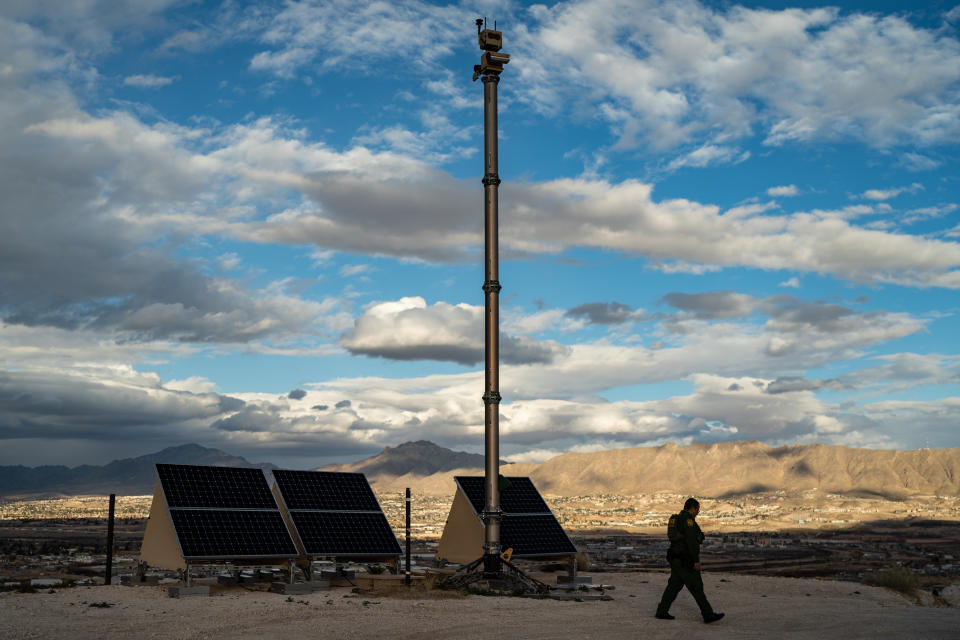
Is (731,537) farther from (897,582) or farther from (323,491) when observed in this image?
(323,491)

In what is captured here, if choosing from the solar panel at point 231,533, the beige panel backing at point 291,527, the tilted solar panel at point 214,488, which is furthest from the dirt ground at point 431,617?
the tilted solar panel at point 214,488

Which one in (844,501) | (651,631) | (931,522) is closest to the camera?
(651,631)

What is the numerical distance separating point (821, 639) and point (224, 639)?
11.2 m

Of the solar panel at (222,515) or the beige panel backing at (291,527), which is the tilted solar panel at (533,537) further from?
the solar panel at (222,515)

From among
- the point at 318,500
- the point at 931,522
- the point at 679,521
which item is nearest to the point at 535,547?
the point at 318,500

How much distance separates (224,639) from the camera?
1571 cm

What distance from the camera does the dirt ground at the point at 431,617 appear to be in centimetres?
1655

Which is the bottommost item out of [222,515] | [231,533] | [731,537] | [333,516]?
[731,537]

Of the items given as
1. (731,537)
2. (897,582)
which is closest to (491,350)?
(897,582)

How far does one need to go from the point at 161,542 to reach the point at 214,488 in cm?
232

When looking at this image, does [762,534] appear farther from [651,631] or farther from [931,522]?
[651,631]

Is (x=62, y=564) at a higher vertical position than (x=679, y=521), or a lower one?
lower

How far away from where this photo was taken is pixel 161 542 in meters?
25.0

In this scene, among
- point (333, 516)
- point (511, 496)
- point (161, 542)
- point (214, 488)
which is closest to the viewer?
point (161, 542)
